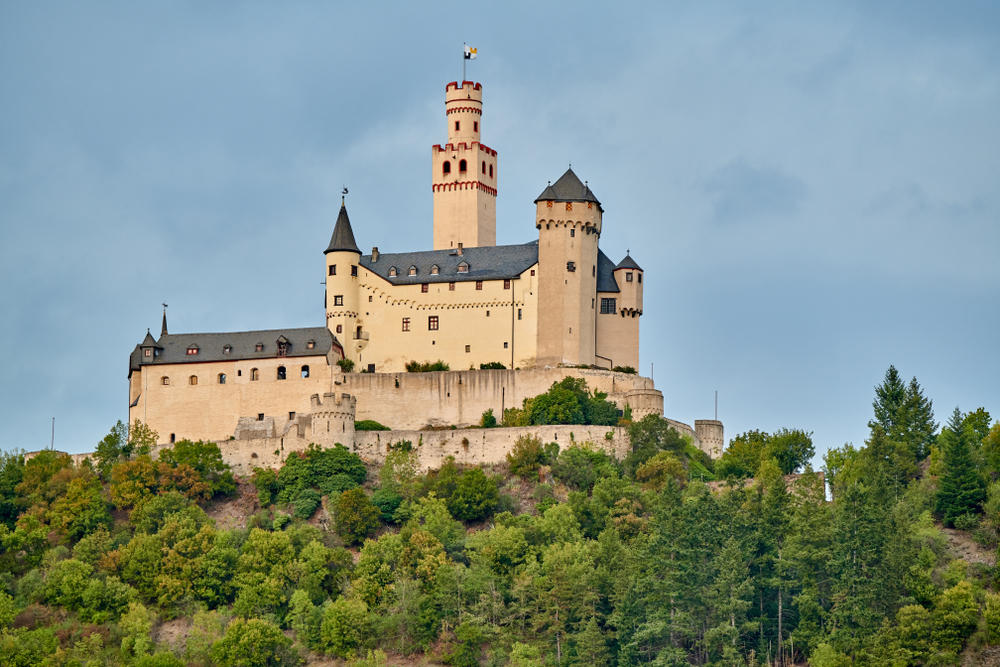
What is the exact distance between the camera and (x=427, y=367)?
376 ft

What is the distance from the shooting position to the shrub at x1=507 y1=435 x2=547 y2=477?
348ft

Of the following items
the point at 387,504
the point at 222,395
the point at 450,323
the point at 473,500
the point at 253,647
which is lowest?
the point at 253,647

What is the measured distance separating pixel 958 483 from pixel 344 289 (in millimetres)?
36126

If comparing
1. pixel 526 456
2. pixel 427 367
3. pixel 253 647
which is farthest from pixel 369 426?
pixel 253 647

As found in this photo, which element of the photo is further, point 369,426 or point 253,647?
point 369,426

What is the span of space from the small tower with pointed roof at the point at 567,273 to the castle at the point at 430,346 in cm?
7

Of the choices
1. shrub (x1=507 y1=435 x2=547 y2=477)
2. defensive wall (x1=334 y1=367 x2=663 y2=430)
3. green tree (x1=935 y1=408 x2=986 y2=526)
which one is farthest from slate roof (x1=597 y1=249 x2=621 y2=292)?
green tree (x1=935 y1=408 x2=986 y2=526)

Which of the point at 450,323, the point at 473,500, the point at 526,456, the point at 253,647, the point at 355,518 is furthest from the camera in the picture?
the point at 450,323

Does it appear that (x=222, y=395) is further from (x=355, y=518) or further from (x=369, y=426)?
(x=355, y=518)

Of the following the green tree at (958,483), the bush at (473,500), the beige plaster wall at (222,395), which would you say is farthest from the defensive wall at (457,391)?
the green tree at (958,483)

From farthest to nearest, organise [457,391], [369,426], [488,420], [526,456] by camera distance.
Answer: [457,391]
[369,426]
[488,420]
[526,456]

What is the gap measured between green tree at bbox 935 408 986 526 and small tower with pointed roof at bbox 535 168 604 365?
911 inches

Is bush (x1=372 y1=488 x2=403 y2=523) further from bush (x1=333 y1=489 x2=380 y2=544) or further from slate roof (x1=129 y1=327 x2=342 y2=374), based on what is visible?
slate roof (x1=129 y1=327 x2=342 y2=374)

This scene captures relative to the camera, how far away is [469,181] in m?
122
